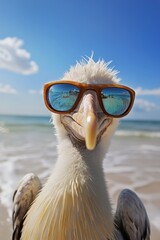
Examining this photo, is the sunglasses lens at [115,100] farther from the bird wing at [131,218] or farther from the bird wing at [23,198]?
the bird wing at [23,198]

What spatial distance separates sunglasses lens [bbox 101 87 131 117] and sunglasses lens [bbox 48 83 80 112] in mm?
196

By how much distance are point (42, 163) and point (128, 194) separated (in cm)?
438

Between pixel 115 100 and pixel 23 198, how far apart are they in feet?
3.27

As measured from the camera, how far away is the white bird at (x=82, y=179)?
1.64 metres

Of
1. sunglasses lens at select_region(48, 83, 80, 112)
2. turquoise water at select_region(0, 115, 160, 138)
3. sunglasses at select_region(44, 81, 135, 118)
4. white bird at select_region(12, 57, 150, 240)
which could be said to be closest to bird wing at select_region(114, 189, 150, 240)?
white bird at select_region(12, 57, 150, 240)

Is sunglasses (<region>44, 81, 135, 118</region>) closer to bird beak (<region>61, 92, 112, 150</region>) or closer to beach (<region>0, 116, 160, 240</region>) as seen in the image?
bird beak (<region>61, 92, 112, 150</region>)

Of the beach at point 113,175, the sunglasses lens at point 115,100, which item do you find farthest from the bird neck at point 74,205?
the beach at point 113,175

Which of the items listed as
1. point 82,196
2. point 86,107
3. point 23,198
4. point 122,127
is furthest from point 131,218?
point 122,127

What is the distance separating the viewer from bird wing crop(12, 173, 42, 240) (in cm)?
198

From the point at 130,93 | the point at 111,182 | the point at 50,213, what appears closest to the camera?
the point at 50,213

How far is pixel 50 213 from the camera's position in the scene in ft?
5.46

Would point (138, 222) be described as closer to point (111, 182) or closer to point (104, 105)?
point (104, 105)

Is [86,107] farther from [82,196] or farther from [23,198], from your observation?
[23,198]

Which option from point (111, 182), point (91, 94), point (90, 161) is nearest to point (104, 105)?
point (91, 94)
